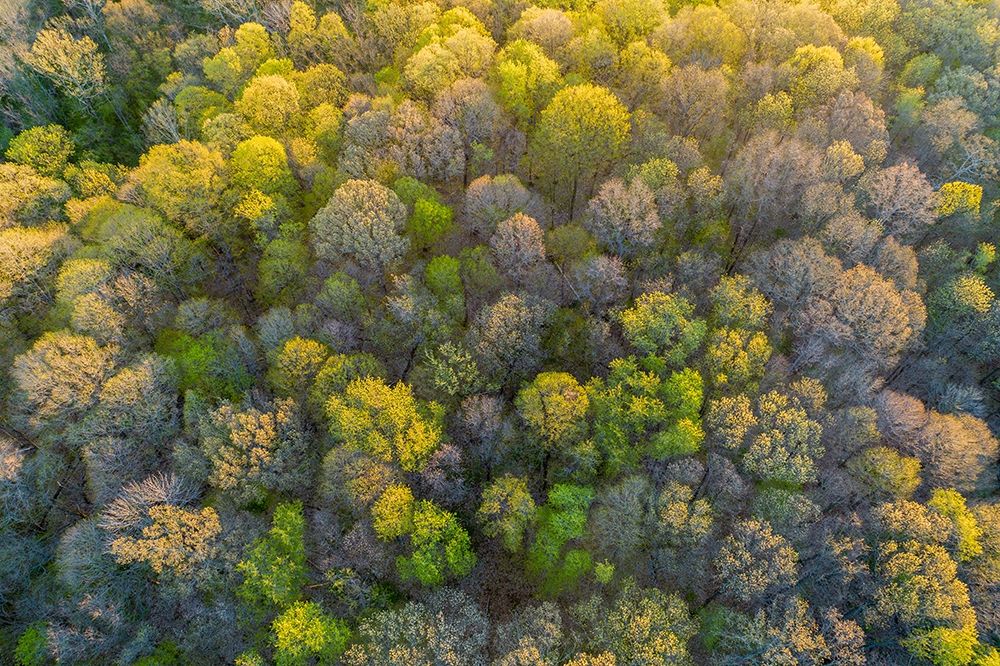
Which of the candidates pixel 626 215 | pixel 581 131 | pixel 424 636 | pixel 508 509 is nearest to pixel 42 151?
pixel 581 131

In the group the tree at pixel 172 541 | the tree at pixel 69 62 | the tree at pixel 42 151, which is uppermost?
the tree at pixel 69 62

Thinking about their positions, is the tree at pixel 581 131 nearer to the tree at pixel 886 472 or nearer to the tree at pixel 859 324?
the tree at pixel 859 324

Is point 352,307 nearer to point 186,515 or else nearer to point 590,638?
point 186,515

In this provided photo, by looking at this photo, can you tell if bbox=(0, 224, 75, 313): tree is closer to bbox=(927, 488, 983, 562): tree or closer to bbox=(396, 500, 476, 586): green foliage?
bbox=(396, 500, 476, 586): green foliage

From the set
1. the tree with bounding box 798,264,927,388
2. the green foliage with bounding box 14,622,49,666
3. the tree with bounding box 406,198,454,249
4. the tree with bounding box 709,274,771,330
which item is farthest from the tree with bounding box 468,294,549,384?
the green foliage with bounding box 14,622,49,666

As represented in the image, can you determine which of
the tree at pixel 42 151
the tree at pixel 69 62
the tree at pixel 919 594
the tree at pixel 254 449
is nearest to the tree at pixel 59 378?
the tree at pixel 254 449

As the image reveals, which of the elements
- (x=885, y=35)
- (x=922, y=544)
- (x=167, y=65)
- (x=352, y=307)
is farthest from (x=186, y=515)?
(x=885, y=35)
